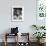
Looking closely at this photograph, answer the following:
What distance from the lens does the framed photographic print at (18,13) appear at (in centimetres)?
609

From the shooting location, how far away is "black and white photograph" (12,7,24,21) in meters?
6.10

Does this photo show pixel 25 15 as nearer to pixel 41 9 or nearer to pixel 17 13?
pixel 17 13

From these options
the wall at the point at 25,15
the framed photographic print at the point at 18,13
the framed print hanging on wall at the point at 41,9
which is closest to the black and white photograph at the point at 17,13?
the framed photographic print at the point at 18,13

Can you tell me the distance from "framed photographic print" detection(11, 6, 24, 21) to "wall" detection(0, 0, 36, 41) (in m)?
0.12

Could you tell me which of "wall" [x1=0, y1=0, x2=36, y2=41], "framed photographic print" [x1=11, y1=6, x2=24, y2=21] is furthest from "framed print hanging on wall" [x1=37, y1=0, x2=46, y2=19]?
"framed photographic print" [x1=11, y1=6, x2=24, y2=21]

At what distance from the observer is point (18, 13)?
6121mm

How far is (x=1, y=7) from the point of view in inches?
239

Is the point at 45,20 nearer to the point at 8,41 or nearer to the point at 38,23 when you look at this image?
the point at 38,23

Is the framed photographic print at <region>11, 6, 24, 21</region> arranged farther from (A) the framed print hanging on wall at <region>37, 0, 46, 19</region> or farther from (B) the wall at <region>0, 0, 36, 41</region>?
(A) the framed print hanging on wall at <region>37, 0, 46, 19</region>

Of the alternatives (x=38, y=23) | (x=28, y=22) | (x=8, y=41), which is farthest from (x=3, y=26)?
(x=38, y=23)

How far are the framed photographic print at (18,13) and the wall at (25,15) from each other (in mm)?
122

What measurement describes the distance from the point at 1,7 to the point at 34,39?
6.18 feet

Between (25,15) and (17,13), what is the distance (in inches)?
13.2

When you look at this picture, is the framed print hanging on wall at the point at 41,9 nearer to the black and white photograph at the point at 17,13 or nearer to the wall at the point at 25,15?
the wall at the point at 25,15
